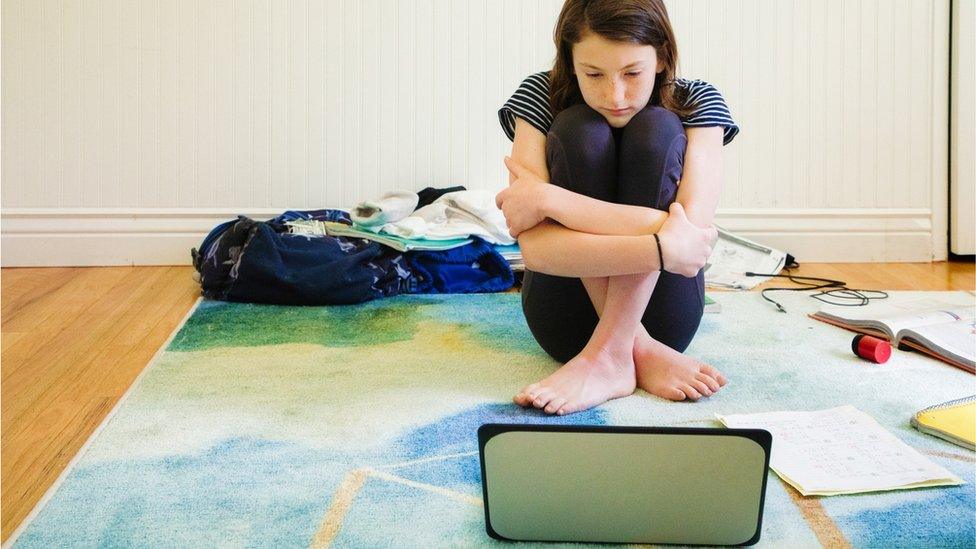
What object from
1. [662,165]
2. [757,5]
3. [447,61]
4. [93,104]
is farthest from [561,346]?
[93,104]

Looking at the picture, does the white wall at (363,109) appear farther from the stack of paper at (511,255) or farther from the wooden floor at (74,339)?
the stack of paper at (511,255)

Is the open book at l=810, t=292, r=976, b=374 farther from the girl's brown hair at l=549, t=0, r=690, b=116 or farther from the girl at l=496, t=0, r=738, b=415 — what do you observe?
the girl's brown hair at l=549, t=0, r=690, b=116

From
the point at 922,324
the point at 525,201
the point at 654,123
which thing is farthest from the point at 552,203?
the point at 922,324

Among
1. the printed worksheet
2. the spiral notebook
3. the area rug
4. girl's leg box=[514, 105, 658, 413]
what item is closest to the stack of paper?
the area rug

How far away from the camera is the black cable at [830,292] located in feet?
7.32

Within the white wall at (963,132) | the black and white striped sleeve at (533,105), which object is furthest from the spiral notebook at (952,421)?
the white wall at (963,132)

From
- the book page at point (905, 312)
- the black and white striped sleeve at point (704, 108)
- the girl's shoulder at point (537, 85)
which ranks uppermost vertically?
the girl's shoulder at point (537, 85)

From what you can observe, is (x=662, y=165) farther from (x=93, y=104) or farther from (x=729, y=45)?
(x=93, y=104)

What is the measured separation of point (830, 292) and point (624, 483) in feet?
4.90

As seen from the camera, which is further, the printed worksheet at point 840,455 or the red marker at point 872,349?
the red marker at point 872,349

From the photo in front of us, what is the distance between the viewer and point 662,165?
4.80 feet

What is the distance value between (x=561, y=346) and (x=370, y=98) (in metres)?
1.31

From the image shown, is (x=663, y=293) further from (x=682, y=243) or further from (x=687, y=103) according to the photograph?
(x=687, y=103)

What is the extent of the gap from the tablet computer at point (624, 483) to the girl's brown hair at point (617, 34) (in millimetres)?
677
